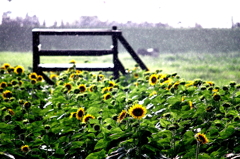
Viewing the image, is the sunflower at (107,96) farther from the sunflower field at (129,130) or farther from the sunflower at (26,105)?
the sunflower at (26,105)

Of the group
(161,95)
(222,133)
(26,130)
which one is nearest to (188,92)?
(161,95)

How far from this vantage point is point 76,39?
14086 millimetres

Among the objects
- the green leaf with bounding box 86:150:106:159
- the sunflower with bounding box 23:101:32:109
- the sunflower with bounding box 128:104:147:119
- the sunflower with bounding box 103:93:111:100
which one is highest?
the sunflower with bounding box 128:104:147:119

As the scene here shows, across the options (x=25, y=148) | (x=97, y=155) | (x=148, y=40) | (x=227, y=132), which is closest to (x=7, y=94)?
(x=25, y=148)

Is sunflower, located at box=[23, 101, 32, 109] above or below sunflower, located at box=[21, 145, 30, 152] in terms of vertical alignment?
above

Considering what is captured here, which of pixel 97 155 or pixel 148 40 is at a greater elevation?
pixel 148 40

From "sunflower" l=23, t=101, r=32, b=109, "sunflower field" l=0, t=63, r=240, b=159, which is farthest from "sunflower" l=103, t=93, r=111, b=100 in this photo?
"sunflower" l=23, t=101, r=32, b=109

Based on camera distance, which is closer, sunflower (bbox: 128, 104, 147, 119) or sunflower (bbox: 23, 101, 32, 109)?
sunflower (bbox: 128, 104, 147, 119)

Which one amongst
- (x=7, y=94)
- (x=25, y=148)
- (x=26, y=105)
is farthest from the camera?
(x=7, y=94)

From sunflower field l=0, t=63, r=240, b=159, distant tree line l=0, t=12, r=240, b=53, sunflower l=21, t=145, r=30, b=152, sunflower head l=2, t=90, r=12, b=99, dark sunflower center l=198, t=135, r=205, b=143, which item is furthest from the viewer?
distant tree line l=0, t=12, r=240, b=53

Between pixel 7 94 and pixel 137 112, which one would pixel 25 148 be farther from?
pixel 7 94

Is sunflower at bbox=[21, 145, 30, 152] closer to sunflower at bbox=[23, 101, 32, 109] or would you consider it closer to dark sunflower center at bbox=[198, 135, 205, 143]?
sunflower at bbox=[23, 101, 32, 109]

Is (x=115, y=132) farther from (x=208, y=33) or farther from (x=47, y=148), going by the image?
(x=208, y=33)

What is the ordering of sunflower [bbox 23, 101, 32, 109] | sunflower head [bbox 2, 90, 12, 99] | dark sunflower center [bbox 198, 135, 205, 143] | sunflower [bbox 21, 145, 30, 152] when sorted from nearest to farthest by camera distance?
1. dark sunflower center [bbox 198, 135, 205, 143]
2. sunflower [bbox 21, 145, 30, 152]
3. sunflower [bbox 23, 101, 32, 109]
4. sunflower head [bbox 2, 90, 12, 99]
